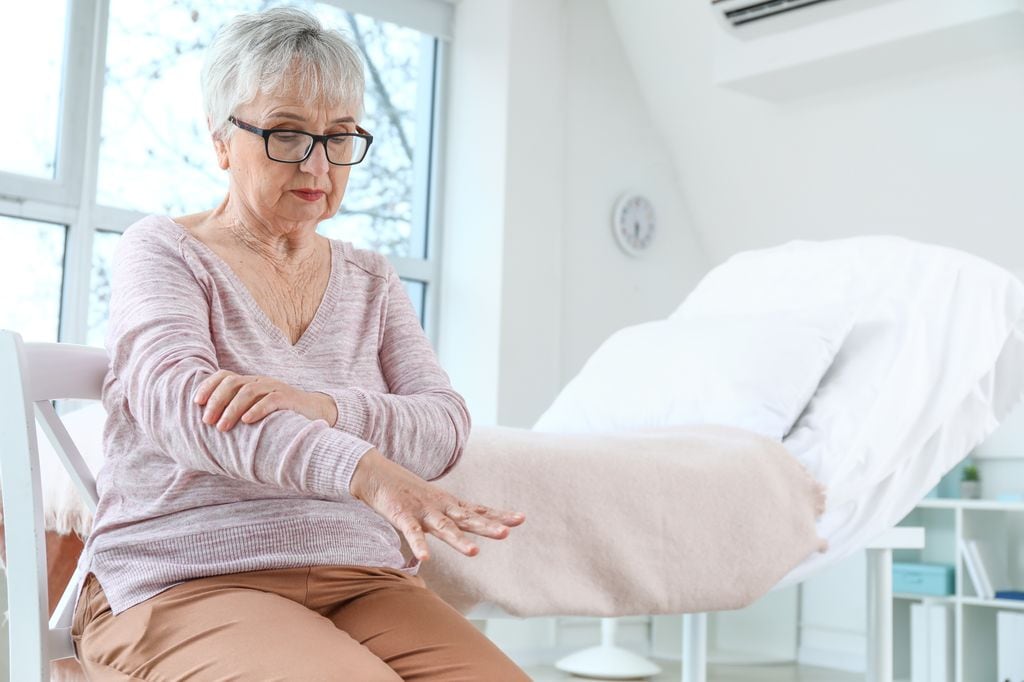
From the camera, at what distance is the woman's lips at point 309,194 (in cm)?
119

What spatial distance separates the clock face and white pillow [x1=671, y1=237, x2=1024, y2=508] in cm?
183

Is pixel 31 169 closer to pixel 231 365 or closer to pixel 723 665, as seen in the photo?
pixel 231 365

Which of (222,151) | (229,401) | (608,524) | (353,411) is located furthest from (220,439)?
(608,524)

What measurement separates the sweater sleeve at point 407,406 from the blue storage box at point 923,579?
261 cm

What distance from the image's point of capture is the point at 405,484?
0.93 metres

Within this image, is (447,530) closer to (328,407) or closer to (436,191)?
(328,407)

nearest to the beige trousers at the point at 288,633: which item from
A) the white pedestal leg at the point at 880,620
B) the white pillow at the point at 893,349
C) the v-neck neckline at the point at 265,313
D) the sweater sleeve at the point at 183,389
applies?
the sweater sleeve at the point at 183,389

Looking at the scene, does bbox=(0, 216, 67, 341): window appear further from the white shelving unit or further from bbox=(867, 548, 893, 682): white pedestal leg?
the white shelving unit

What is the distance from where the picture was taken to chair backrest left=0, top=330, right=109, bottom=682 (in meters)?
1.07

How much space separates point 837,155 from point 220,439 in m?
3.21

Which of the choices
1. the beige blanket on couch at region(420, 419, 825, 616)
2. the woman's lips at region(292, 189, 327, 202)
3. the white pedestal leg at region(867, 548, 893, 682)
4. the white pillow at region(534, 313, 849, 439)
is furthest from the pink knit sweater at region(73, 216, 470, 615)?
the white pedestal leg at region(867, 548, 893, 682)

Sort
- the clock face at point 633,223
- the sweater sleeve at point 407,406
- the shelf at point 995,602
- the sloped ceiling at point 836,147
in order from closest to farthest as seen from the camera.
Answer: the sweater sleeve at point 407,406 → the shelf at point 995,602 → the sloped ceiling at point 836,147 → the clock face at point 633,223

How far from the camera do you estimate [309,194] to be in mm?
1195

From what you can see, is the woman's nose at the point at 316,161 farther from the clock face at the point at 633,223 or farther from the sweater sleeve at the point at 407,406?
the clock face at the point at 633,223
